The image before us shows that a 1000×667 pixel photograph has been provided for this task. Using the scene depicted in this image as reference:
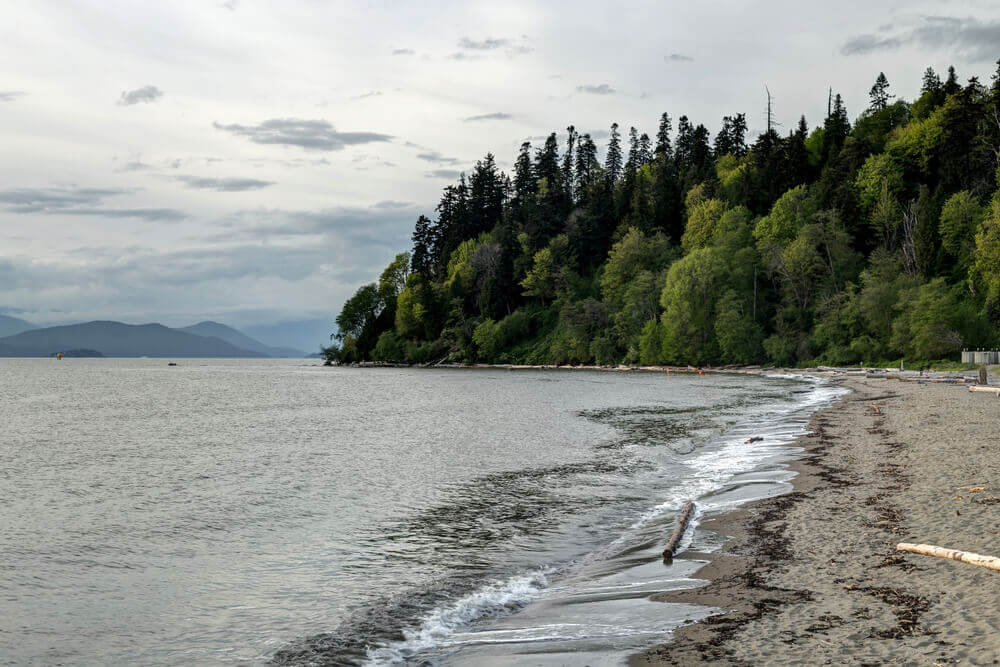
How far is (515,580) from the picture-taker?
502 inches

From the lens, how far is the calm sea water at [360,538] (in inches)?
398

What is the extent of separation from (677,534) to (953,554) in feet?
16.0

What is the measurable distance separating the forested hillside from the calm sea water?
2457 inches

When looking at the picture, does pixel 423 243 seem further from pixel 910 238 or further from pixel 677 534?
pixel 677 534

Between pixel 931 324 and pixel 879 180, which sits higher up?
pixel 879 180

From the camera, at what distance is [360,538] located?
16.5 metres

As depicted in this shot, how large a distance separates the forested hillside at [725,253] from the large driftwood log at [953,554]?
232 feet

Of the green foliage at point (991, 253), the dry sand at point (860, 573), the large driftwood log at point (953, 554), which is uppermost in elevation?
the green foliage at point (991, 253)

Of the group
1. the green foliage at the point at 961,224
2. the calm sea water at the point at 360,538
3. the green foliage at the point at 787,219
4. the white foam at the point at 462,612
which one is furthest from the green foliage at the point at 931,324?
the white foam at the point at 462,612

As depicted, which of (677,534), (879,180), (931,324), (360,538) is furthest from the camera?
(879,180)

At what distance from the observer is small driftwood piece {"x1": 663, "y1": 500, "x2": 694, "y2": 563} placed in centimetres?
1302

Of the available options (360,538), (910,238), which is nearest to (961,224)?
(910,238)

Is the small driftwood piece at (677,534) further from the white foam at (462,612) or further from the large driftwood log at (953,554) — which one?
the large driftwood log at (953,554)

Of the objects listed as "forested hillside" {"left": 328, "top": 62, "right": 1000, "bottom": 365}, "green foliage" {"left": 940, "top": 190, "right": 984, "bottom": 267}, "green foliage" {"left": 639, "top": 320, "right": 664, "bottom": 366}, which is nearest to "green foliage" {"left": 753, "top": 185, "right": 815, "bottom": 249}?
"forested hillside" {"left": 328, "top": 62, "right": 1000, "bottom": 365}
